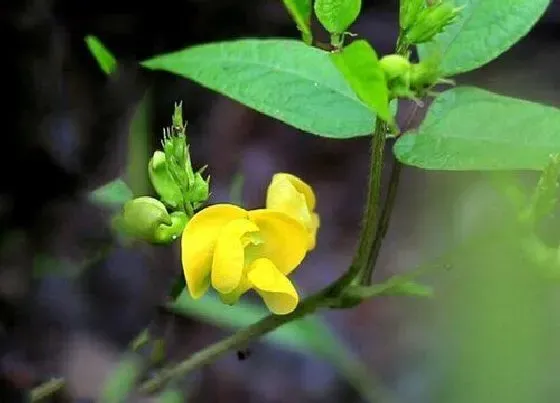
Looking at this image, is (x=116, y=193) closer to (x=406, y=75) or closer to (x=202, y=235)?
(x=202, y=235)

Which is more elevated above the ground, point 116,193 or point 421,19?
point 421,19

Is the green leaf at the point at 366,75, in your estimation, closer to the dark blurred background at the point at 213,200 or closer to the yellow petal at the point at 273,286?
the yellow petal at the point at 273,286

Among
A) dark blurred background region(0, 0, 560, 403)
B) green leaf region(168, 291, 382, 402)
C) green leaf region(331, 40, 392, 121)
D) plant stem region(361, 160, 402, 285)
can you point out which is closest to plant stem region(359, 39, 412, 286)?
plant stem region(361, 160, 402, 285)

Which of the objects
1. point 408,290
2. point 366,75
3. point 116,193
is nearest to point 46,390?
point 116,193

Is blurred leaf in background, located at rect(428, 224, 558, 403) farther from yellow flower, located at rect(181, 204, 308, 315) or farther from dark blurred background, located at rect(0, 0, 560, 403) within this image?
dark blurred background, located at rect(0, 0, 560, 403)

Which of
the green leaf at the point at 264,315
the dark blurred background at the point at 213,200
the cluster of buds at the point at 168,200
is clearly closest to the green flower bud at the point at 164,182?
the cluster of buds at the point at 168,200

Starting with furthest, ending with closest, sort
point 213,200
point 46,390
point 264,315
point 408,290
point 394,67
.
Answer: point 213,200, point 264,315, point 46,390, point 408,290, point 394,67
